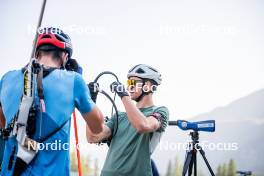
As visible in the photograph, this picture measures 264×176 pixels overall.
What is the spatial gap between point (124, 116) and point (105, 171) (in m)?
0.79

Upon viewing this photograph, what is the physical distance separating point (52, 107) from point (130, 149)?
178 cm

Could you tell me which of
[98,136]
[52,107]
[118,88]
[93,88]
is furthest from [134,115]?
[52,107]

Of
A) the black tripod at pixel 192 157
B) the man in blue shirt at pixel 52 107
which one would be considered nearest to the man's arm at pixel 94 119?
the man in blue shirt at pixel 52 107

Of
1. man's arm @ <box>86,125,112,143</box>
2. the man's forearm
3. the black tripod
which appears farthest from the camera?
the black tripod

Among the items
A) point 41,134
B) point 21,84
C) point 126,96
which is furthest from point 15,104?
point 126,96

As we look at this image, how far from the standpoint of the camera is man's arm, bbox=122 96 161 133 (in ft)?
12.3

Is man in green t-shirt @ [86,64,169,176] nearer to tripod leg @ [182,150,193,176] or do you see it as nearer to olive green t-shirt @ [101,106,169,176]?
olive green t-shirt @ [101,106,169,176]

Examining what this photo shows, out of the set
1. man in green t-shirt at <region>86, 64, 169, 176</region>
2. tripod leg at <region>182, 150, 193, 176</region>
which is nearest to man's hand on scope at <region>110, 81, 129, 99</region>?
man in green t-shirt at <region>86, 64, 169, 176</region>

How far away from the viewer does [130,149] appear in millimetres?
3963

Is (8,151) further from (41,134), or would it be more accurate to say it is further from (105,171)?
(105,171)

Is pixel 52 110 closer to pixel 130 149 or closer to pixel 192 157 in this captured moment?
pixel 130 149

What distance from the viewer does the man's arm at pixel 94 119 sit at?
2.56 metres

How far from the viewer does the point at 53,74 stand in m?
2.48

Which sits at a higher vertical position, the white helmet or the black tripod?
the white helmet
